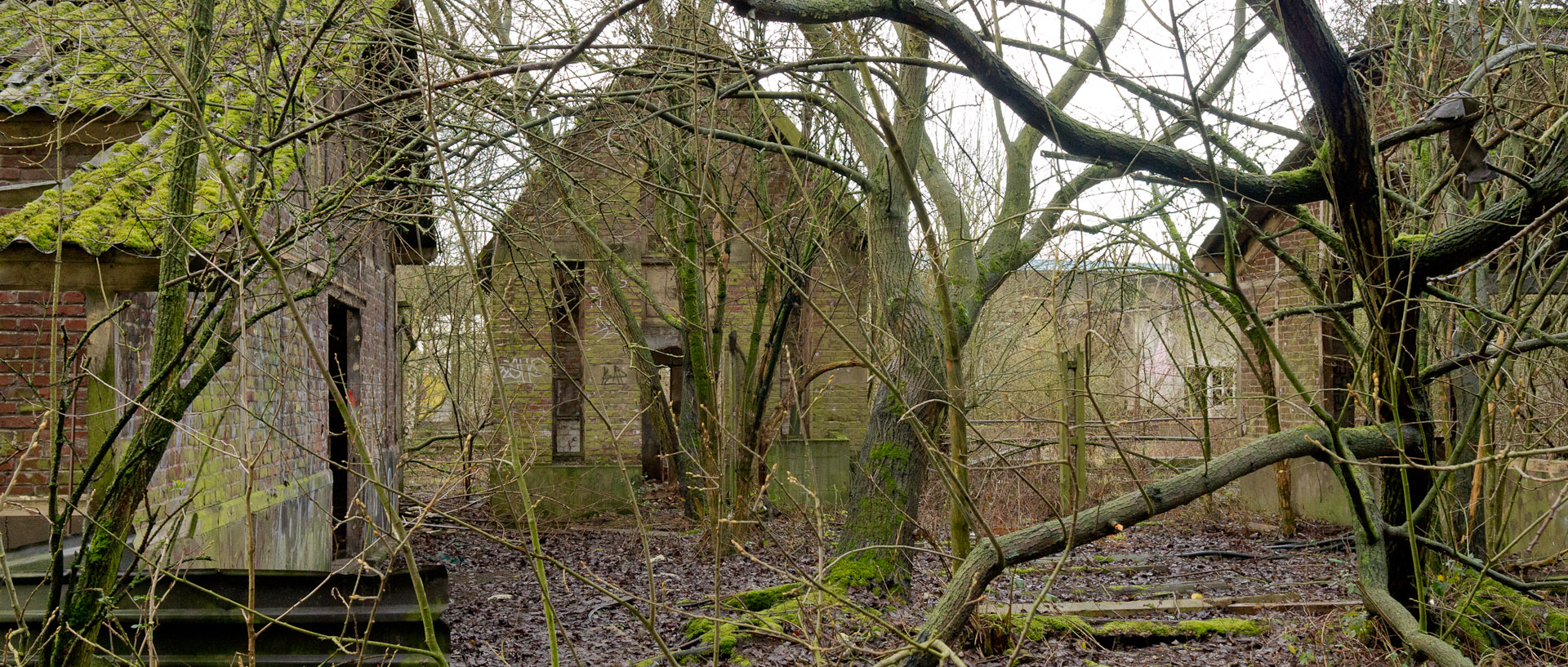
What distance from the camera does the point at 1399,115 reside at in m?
8.30

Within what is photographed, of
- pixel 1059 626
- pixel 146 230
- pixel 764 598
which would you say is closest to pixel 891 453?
pixel 764 598

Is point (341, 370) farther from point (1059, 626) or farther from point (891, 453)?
point (1059, 626)

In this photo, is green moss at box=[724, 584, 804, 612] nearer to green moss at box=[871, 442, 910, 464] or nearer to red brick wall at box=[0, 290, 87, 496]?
green moss at box=[871, 442, 910, 464]

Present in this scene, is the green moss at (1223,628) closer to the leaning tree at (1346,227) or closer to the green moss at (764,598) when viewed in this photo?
the leaning tree at (1346,227)

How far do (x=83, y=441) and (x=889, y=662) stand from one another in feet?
17.0

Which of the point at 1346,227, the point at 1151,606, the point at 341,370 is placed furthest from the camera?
the point at 341,370

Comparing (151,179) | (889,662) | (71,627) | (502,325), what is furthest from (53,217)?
(502,325)

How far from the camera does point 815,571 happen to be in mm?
7121

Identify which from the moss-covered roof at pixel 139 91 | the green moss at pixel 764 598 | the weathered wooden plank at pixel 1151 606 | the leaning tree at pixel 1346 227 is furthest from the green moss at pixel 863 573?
the moss-covered roof at pixel 139 91

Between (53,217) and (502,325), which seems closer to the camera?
(53,217)

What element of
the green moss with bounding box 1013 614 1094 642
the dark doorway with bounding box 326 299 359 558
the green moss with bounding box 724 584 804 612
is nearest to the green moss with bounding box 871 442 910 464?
the green moss with bounding box 724 584 804 612

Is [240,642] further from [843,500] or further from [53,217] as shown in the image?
[843,500]

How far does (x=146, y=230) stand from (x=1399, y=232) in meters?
7.10

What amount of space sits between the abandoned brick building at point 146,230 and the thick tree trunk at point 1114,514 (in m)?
2.38
